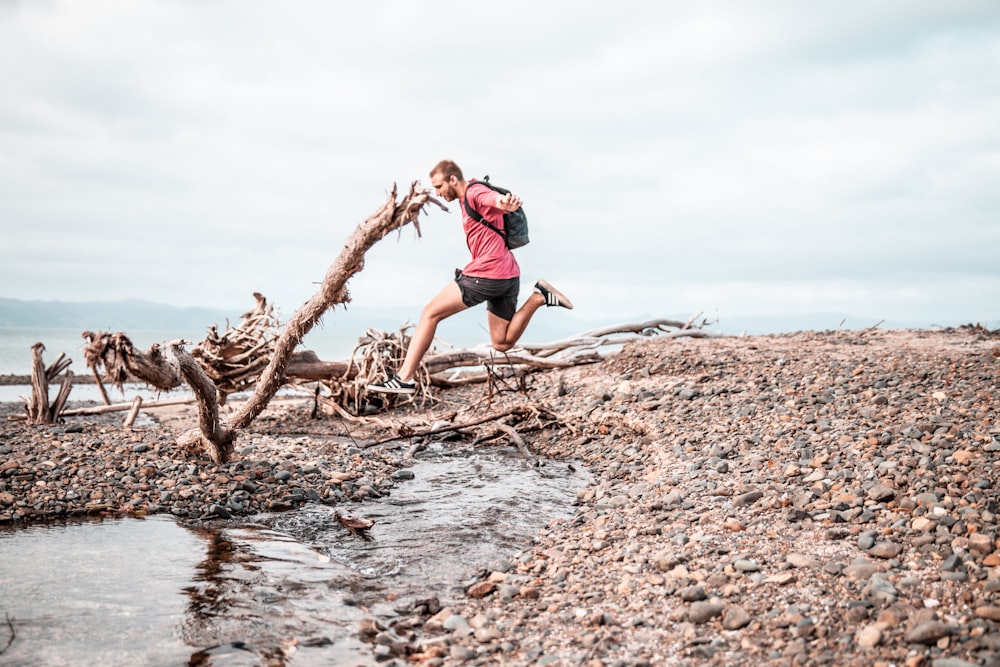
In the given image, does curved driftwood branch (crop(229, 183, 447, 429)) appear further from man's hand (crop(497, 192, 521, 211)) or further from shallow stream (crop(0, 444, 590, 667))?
shallow stream (crop(0, 444, 590, 667))

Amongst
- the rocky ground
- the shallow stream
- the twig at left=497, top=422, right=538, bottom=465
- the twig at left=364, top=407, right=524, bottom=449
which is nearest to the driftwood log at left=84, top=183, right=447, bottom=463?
the rocky ground

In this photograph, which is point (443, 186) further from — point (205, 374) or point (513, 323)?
point (205, 374)

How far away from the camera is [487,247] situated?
7336 millimetres

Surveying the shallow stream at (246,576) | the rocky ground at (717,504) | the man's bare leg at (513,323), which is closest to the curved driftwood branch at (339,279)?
the rocky ground at (717,504)

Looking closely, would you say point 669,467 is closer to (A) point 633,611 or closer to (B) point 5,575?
(A) point 633,611

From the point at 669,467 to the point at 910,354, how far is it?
16.6 ft

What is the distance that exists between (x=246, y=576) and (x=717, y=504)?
3.75 m

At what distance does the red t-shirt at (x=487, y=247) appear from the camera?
7211 millimetres

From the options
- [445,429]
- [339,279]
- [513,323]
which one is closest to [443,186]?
[339,279]

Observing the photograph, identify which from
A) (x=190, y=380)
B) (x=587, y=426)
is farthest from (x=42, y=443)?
(x=587, y=426)

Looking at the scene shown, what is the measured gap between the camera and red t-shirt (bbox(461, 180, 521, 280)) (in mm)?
7211

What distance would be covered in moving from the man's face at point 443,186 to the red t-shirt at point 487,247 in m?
0.21

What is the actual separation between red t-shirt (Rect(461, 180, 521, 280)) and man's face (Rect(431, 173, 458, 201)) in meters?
0.21

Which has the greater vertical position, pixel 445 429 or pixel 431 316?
pixel 431 316
